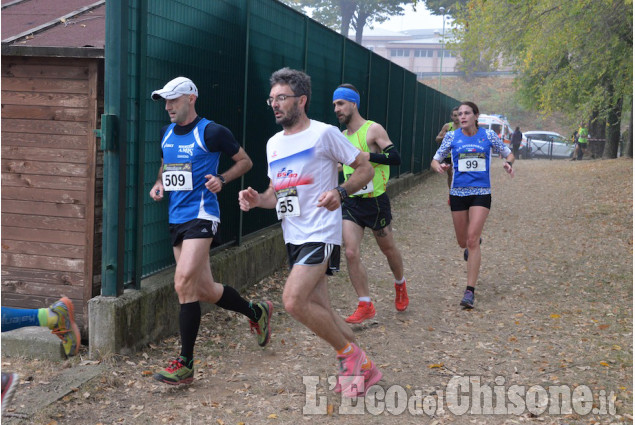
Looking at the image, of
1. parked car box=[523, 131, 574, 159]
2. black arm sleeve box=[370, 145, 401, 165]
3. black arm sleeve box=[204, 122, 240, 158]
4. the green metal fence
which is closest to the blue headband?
black arm sleeve box=[370, 145, 401, 165]

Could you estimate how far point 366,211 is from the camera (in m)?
6.68

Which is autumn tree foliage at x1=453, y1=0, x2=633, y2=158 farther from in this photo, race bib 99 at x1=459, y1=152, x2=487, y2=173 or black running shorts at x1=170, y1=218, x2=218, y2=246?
black running shorts at x1=170, y1=218, x2=218, y2=246

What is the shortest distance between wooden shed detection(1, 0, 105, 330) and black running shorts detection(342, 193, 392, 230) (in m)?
2.17

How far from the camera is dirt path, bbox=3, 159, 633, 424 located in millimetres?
4645

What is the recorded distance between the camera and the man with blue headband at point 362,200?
6488 mm

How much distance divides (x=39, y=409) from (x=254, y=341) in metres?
2.03

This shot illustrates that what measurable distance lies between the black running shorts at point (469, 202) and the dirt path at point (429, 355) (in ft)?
3.23

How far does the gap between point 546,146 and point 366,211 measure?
121 feet

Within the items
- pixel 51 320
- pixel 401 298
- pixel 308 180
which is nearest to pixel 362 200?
pixel 401 298

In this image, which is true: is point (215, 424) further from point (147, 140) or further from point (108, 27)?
point (108, 27)

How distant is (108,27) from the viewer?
17.3 feet

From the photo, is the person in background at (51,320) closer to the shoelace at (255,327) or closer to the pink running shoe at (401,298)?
the shoelace at (255,327)

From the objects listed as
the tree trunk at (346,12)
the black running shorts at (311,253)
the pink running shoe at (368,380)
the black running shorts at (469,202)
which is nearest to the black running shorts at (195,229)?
the black running shorts at (311,253)

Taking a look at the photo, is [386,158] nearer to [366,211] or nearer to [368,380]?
[366,211]
